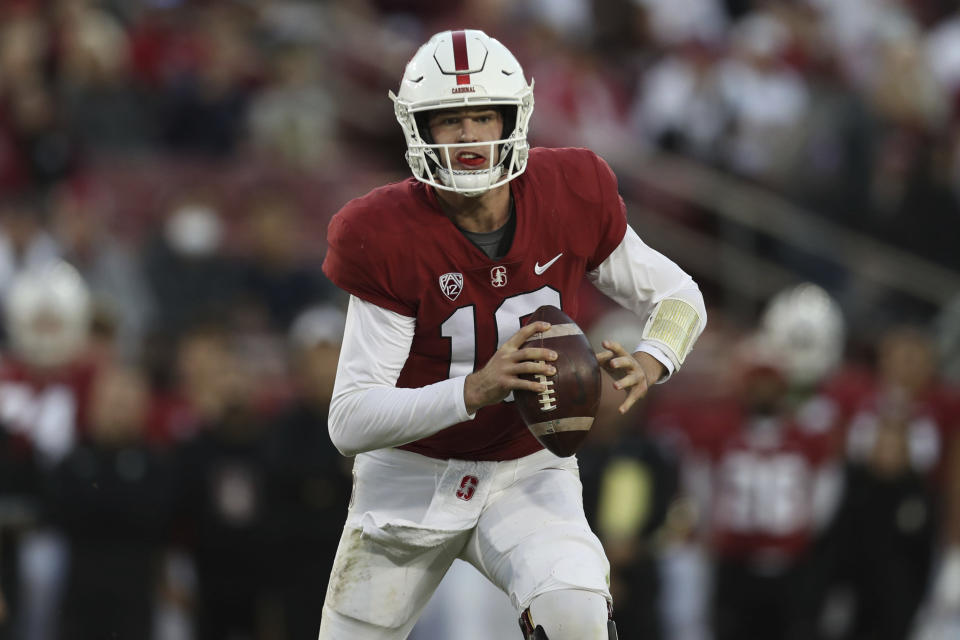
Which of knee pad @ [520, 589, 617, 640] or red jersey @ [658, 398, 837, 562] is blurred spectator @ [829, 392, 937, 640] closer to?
red jersey @ [658, 398, 837, 562]

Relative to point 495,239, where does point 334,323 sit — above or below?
below

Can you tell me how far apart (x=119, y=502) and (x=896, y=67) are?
18.3 feet

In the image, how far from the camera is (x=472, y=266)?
13.0 ft

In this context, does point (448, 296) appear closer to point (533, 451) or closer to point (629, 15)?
point (533, 451)

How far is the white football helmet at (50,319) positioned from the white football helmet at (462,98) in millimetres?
3803

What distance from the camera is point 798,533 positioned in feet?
24.4

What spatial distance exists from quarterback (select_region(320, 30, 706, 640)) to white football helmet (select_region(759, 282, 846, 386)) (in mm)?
3861

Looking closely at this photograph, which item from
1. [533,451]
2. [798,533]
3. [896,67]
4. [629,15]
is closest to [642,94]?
[629,15]

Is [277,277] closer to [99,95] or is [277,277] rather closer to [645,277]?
[99,95]

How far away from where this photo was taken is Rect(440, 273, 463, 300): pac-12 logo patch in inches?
155

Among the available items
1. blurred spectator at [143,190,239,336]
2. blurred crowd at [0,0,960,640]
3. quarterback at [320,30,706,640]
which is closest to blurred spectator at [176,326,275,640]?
blurred crowd at [0,0,960,640]

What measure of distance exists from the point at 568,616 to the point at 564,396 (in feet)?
1.66

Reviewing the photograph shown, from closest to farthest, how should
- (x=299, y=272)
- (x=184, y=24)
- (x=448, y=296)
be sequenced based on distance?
(x=448, y=296) → (x=299, y=272) → (x=184, y=24)

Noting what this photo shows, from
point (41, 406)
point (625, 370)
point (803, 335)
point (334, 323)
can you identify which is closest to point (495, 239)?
point (625, 370)
